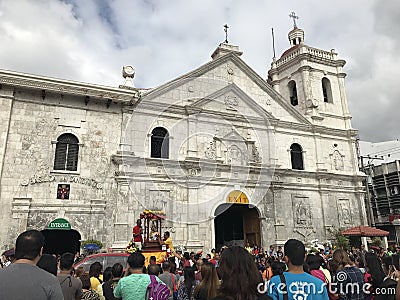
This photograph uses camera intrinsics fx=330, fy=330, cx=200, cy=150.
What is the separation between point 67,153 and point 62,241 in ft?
15.1

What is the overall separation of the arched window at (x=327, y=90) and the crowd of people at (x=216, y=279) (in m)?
22.6

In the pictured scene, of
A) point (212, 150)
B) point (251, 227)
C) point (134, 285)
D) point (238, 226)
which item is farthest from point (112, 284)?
point (238, 226)

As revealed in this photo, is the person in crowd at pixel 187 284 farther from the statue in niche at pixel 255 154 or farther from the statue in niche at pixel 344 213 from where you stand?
the statue in niche at pixel 344 213

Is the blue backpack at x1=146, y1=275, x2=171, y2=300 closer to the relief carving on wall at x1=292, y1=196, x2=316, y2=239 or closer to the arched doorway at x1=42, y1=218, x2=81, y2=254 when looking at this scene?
the arched doorway at x1=42, y1=218, x2=81, y2=254

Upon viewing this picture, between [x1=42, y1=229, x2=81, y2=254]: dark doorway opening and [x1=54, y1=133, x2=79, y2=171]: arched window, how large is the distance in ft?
10.9

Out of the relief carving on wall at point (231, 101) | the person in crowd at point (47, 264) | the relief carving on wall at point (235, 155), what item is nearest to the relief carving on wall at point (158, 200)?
the relief carving on wall at point (235, 155)

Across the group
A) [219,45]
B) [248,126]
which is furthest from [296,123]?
[219,45]

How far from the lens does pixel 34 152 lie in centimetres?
1631

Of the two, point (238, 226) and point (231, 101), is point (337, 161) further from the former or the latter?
point (231, 101)

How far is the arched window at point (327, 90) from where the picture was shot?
86.6 feet

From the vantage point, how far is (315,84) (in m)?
25.8

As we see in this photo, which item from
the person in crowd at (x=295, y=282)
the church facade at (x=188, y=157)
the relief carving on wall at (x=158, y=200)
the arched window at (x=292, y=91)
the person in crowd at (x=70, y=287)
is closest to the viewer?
the person in crowd at (x=295, y=282)

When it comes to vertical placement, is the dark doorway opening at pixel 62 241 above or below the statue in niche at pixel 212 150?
below

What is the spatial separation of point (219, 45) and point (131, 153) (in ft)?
33.2
